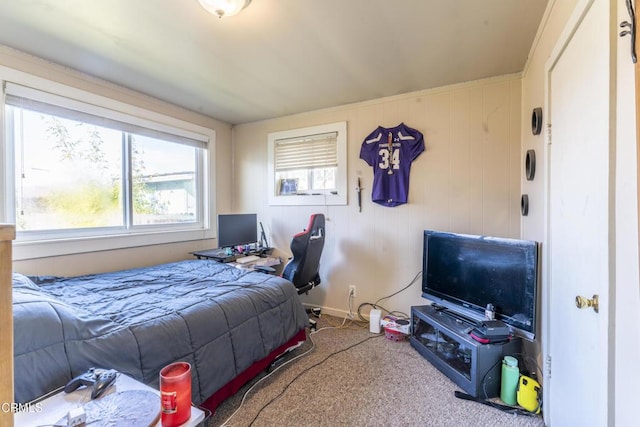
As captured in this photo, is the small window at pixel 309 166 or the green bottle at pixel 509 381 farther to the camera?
the small window at pixel 309 166

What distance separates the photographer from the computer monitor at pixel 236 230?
3041 mm

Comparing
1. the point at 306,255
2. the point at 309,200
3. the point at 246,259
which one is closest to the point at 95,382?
the point at 306,255

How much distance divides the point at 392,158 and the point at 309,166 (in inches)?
39.4

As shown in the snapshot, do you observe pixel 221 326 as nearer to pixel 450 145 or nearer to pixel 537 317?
pixel 537 317

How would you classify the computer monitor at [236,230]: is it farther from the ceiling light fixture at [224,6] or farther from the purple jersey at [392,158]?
the ceiling light fixture at [224,6]

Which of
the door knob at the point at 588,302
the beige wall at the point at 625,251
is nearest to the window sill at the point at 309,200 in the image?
the door knob at the point at 588,302

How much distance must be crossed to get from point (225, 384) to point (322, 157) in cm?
239

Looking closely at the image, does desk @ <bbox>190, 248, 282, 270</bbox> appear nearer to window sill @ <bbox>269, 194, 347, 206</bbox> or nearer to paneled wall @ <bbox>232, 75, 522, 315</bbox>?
paneled wall @ <bbox>232, 75, 522, 315</bbox>

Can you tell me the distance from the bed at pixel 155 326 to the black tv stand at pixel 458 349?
3.35 ft

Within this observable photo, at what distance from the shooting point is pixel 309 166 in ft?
10.9

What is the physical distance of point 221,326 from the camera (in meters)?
1.64

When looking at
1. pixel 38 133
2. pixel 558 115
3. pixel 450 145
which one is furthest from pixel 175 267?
pixel 558 115

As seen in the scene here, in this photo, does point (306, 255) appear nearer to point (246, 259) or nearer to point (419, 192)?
point (246, 259)

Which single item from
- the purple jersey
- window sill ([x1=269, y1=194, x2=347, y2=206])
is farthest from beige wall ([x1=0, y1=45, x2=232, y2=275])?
the purple jersey
